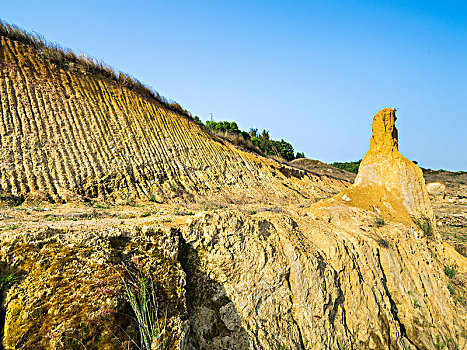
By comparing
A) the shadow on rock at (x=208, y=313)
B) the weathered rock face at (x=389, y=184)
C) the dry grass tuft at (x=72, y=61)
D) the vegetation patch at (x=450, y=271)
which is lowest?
the shadow on rock at (x=208, y=313)

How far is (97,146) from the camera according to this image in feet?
41.0

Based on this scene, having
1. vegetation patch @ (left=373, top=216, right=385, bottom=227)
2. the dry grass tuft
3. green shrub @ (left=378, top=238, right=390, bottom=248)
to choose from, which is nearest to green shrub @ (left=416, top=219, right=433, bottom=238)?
vegetation patch @ (left=373, top=216, right=385, bottom=227)

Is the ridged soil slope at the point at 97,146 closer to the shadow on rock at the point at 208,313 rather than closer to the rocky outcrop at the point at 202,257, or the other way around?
the rocky outcrop at the point at 202,257

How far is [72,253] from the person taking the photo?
324 centimetres

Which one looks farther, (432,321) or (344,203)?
(344,203)

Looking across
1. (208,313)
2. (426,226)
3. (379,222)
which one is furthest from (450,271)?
(208,313)

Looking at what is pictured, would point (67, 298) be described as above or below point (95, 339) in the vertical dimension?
above

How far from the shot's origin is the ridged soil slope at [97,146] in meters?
10.3

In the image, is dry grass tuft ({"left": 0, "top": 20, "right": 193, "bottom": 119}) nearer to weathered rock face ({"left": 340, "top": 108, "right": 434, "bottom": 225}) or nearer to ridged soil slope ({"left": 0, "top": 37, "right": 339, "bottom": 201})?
ridged soil slope ({"left": 0, "top": 37, "right": 339, "bottom": 201})

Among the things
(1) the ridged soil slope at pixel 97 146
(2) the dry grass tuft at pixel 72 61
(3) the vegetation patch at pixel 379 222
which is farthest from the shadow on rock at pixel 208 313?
(2) the dry grass tuft at pixel 72 61

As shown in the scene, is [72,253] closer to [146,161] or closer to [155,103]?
[146,161]

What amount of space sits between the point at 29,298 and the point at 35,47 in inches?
653

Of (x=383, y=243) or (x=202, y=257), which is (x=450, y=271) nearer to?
(x=383, y=243)

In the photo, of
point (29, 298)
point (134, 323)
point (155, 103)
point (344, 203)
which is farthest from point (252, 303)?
point (155, 103)
